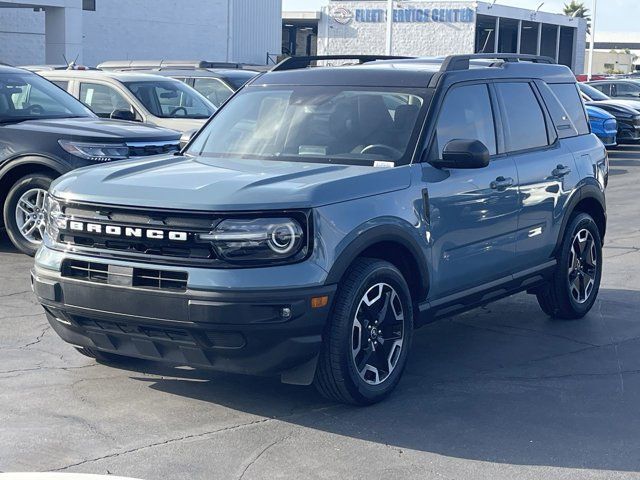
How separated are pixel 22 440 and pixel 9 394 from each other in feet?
2.71

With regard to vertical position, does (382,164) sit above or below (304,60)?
below

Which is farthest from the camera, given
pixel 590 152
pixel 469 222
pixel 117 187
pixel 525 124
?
pixel 590 152

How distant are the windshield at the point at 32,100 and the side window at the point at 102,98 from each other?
209cm

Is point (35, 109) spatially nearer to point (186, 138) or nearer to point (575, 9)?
point (186, 138)

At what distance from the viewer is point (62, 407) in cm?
586

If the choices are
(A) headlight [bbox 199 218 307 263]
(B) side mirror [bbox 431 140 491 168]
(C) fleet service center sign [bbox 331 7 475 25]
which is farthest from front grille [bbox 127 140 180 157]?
(C) fleet service center sign [bbox 331 7 475 25]

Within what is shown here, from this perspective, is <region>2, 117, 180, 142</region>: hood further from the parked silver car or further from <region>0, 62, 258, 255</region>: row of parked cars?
the parked silver car

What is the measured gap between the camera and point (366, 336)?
5957mm

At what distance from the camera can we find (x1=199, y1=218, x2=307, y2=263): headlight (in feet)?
17.9

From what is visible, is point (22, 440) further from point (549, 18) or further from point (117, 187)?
point (549, 18)

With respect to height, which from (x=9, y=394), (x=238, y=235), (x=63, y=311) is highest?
(x=238, y=235)

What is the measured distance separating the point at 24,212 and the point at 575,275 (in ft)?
17.0

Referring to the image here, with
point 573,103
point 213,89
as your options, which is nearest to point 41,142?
point 573,103

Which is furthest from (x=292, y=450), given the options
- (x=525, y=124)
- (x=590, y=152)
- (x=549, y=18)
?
(x=549, y=18)
